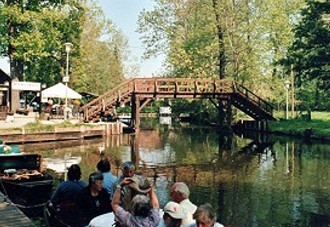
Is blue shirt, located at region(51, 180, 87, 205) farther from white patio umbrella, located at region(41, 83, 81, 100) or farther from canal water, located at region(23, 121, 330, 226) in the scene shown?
white patio umbrella, located at region(41, 83, 81, 100)

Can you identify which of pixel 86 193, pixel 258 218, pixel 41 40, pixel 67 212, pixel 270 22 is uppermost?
pixel 270 22

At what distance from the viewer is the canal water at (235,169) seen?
42.3 ft

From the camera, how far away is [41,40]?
37.2 m

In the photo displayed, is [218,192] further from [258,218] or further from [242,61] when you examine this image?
[242,61]

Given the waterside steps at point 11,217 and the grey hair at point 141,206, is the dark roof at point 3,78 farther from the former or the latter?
the grey hair at point 141,206

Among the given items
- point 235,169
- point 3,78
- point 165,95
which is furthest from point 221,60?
point 235,169

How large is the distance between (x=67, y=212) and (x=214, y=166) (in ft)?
41.3

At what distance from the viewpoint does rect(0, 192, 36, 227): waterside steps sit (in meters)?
8.91

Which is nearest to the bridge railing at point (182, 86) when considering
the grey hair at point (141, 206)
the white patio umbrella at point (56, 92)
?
the white patio umbrella at point (56, 92)

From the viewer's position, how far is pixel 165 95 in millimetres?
39062

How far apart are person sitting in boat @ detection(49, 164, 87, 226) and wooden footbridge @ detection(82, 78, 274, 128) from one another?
1050 inches

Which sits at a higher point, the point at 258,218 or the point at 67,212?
the point at 67,212

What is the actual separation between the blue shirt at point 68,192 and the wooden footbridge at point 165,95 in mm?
26629

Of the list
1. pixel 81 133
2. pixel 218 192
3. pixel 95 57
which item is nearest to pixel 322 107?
pixel 95 57
